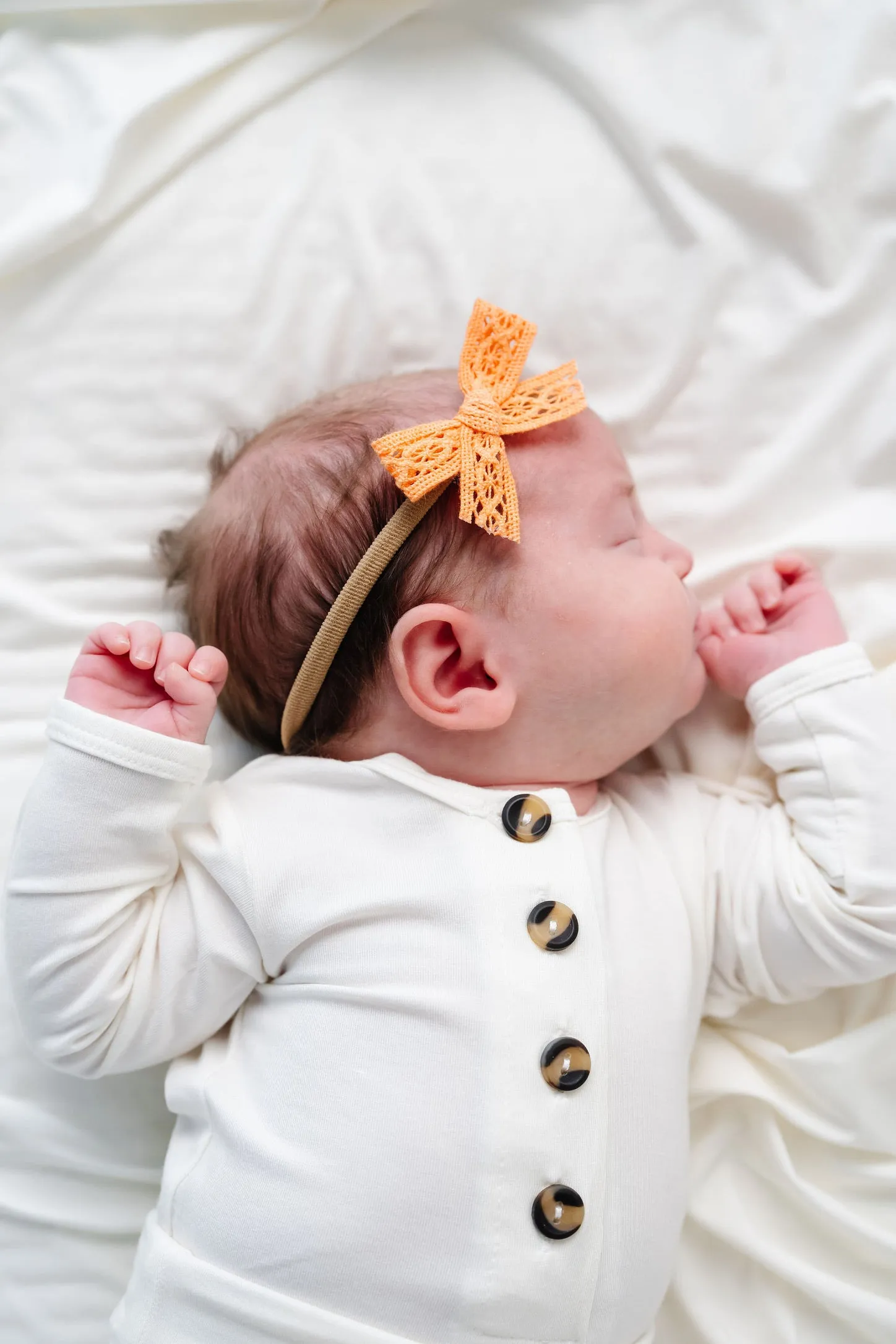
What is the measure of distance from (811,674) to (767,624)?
4.9 inches

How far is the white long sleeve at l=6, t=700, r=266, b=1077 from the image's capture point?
1.22 metres

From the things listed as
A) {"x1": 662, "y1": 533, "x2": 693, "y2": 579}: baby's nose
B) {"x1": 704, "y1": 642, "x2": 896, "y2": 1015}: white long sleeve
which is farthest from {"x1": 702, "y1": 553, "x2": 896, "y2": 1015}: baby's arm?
{"x1": 662, "y1": 533, "x2": 693, "y2": 579}: baby's nose

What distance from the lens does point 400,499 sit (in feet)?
4.21

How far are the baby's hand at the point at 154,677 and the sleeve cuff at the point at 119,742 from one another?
24 millimetres

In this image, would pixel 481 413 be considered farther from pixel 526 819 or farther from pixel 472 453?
pixel 526 819

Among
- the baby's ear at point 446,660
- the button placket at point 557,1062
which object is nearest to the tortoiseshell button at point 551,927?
the button placket at point 557,1062

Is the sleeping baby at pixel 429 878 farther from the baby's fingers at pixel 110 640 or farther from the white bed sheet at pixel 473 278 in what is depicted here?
the white bed sheet at pixel 473 278

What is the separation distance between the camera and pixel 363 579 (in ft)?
4.17

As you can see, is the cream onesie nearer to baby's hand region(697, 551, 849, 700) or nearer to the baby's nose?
baby's hand region(697, 551, 849, 700)

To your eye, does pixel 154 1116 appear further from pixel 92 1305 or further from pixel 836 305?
pixel 836 305

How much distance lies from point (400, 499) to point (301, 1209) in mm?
778

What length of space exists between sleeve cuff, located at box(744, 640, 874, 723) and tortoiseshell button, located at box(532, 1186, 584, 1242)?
0.60m

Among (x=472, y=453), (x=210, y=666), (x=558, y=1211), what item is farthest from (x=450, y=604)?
(x=558, y=1211)

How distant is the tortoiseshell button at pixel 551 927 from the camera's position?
4.05 ft
